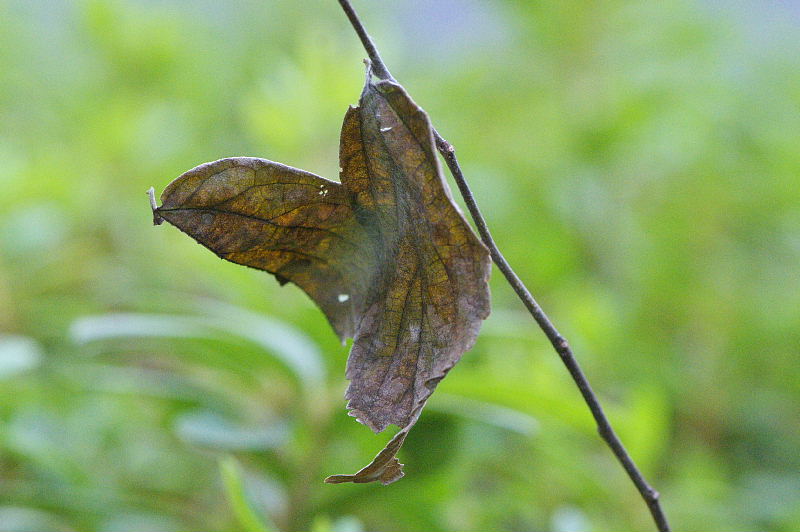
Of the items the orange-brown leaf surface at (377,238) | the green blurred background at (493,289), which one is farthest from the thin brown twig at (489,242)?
the green blurred background at (493,289)

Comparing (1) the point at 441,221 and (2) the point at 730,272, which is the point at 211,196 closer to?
(1) the point at 441,221

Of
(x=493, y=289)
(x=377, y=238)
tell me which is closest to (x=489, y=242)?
(x=377, y=238)

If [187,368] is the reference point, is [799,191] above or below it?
above

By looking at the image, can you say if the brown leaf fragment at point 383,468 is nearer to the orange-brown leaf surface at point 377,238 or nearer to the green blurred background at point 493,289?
the orange-brown leaf surface at point 377,238

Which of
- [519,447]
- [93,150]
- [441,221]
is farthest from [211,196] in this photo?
[93,150]

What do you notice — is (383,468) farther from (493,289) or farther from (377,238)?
Result: (493,289)

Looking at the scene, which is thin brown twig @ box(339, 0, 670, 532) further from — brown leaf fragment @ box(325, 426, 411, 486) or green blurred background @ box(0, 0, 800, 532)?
green blurred background @ box(0, 0, 800, 532)
